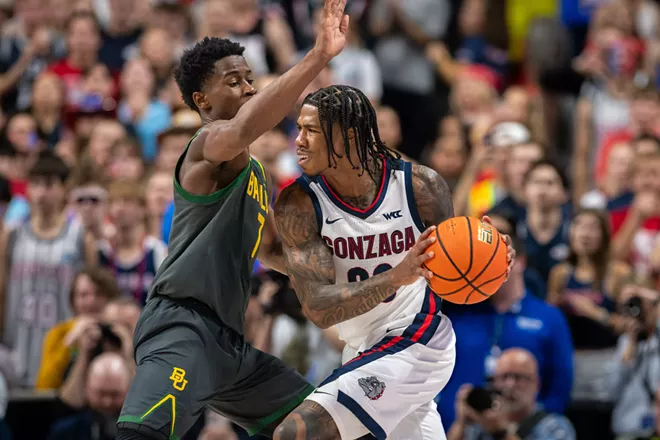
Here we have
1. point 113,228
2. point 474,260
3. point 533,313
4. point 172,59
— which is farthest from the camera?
point 172,59

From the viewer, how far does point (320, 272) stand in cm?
575

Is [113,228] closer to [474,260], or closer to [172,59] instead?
[172,59]

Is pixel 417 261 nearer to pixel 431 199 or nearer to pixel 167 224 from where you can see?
pixel 431 199

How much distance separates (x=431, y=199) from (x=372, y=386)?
0.99 meters

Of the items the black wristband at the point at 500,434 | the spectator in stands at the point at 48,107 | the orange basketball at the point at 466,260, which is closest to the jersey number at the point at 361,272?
the orange basketball at the point at 466,260

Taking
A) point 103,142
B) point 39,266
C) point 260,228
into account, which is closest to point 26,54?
point 103,142

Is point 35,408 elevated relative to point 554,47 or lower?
lower

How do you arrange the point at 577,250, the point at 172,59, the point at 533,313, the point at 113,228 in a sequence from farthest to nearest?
the point at 172,59, the point at 113,228, the point at 577,250, the point at 533,313

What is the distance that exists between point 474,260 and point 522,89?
308 inches

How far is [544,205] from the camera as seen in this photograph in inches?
388


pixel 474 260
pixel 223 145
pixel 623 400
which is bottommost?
pixel 623 400

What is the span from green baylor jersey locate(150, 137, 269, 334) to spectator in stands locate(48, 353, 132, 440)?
2.68 meters

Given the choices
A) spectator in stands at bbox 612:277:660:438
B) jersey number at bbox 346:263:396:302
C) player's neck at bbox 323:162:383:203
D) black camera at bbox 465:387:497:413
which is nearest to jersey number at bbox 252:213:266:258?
player's neck at bbox 323:162:383:203

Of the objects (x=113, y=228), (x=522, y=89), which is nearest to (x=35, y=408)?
(x=113, y=228)
